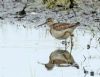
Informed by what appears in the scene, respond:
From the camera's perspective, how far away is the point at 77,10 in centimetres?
648

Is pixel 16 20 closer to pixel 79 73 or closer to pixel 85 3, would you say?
pixel 85 3

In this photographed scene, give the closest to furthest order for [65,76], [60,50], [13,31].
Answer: [65,76] < [60,50] < [13,31]

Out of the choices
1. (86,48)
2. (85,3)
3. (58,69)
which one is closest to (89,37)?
(86,48)

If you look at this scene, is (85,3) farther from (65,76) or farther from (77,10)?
(65,76)

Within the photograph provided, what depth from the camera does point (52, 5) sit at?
665cm

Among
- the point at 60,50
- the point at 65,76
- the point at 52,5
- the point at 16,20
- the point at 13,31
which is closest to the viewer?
the point at 65,76

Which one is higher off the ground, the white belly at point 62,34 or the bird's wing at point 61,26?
the bird's wing at point 61,26

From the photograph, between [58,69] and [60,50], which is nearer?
[58,69]

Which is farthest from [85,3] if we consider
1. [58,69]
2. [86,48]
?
[58,69]

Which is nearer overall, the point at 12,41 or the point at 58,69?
the point at 58,69

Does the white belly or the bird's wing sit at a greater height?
the bird's wing

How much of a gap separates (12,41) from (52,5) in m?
1.32

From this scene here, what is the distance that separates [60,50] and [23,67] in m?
0.56

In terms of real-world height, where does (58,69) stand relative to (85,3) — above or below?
below
